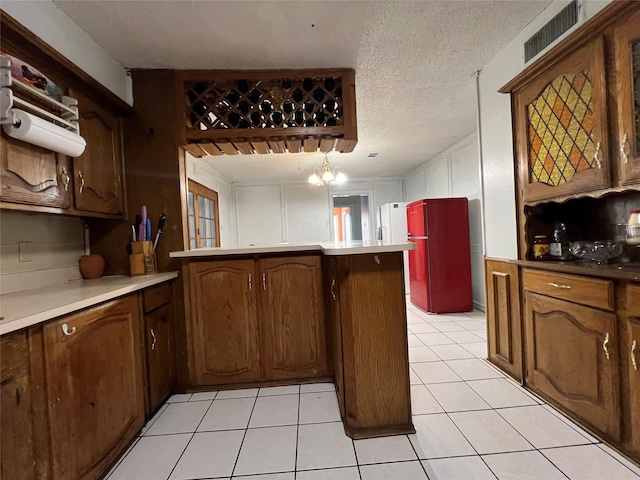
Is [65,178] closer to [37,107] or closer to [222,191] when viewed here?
[37,107]

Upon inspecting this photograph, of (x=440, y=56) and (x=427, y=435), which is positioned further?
(x=440, y=56)

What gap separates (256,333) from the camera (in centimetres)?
218

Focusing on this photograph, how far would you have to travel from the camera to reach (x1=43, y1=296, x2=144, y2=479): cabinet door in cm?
113

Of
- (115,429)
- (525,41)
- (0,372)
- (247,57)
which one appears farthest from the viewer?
(247,57)

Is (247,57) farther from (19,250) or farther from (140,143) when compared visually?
(19,250)

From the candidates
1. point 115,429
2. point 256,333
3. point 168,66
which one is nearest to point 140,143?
point 168,66

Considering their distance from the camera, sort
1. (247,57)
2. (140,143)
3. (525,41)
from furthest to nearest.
Result: (140,143), (247,57), (525,41)

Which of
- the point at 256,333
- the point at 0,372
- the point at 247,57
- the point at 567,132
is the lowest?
the point at 256,333

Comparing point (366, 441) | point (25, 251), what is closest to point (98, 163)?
point (25, 251)

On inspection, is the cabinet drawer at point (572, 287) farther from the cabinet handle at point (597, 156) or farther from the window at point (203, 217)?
the window at point (203, 217)

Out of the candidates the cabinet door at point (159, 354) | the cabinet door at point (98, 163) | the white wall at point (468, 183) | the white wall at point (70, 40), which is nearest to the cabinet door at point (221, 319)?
the cabinet door at point (159, 354)

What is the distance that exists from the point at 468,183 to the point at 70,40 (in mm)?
4135

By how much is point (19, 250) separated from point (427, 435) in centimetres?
236

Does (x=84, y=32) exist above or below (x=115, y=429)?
above
